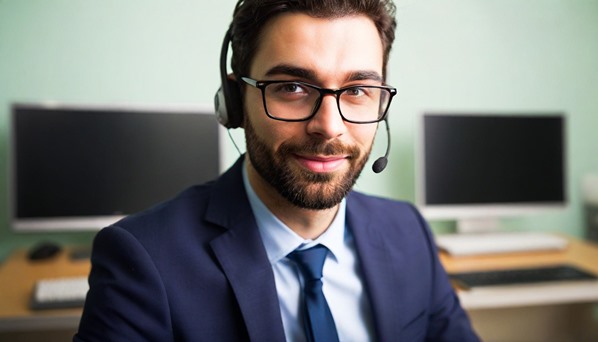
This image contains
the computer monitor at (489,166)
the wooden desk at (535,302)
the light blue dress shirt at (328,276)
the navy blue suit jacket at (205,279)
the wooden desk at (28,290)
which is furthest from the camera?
the computer monitor at (489,166)

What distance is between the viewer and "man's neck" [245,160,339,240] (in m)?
0.91

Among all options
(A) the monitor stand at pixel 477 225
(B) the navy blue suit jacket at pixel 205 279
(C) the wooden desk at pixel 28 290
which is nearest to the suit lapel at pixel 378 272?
(B) the navy blue suit jacket at pixel 205 279

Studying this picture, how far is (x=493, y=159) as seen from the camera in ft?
→ 6.08

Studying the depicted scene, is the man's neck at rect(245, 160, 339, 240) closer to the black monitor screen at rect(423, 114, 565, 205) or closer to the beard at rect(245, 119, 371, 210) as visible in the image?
the beard at rect(245, 119, 371, 210)

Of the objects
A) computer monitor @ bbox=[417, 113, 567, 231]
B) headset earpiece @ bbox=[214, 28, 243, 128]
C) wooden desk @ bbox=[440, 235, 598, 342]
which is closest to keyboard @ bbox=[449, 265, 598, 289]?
wooden desk @ bbox=[440, 235, 598, 342]

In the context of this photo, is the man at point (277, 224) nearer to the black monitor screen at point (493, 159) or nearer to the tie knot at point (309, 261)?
the tie knot at point (309, 261)

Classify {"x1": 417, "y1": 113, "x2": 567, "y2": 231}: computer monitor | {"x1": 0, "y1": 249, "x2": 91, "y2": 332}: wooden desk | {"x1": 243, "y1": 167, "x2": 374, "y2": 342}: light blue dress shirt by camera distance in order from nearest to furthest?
{"x1": 243, "y1": 167, "x2": 374, "y2": 342}: light blue dress shirt < {"x1": 0, "y1": 249, "x2": 91, "y2": 332}: wooden desk < {"x1": 417, "y1": 113, "x2": 567, "y2": 231}: computer monitor

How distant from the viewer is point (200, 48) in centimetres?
175

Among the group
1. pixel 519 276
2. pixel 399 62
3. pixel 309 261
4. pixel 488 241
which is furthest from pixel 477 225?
pixel 309 261

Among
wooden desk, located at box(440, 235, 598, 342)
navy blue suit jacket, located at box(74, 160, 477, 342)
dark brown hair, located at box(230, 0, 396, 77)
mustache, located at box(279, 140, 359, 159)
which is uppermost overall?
dark brown hair, located at box(230, 0, 396, 77)

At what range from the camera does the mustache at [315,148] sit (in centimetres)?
80

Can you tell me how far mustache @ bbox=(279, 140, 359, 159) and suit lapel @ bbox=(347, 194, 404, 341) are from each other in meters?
0.26

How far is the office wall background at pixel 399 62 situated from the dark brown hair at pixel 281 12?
85 cm

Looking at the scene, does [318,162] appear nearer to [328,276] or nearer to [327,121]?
[327,121]
